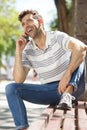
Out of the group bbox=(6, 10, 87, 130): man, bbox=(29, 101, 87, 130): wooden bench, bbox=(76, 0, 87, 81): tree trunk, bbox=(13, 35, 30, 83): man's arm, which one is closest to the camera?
bbox=(29, 101, 87, 130): wooden bench

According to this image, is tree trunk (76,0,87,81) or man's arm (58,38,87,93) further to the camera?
tree trunk (76,0,87,81)

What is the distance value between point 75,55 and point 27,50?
61 centimetres

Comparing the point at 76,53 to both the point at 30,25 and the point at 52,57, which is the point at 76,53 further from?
the point at 30,25

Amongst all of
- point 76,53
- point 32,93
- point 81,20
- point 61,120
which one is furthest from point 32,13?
point 81,20

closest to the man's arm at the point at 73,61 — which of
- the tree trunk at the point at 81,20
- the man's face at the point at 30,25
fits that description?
the man's face at the point at 30,25

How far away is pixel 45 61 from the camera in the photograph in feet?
16.9

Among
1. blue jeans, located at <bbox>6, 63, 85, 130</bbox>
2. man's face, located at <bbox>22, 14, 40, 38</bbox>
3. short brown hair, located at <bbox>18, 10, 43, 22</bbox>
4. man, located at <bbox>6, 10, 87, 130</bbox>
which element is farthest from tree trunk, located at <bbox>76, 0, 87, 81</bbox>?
blue jeans, located at <bbox>6, 63, 85, 130</bbox>

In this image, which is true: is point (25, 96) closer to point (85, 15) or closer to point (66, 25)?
point (85, 15)

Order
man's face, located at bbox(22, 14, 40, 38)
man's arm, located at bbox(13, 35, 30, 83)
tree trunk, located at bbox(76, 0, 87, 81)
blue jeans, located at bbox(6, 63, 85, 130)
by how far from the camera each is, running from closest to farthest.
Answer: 1. blue jeans, located at bbox(6, 63, 85, 130)
2. man's face, located at bbox(22, 14, 40, 38)
3. man's arm, located at bbox(13, 35, 30, 83)
4. tree trunk, located at bbox(76, 0, 87, 81)

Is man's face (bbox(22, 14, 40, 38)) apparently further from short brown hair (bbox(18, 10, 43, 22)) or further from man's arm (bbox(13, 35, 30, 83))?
man's arm (bbox(13, 35, 30, 83))

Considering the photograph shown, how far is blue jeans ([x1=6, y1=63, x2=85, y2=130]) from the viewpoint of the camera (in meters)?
4.64

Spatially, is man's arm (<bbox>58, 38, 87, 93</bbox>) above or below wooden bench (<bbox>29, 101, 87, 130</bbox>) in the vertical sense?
above

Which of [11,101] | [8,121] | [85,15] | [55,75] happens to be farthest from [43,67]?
[8,121]

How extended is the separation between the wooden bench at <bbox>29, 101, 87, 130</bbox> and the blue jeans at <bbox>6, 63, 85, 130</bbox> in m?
0.16
